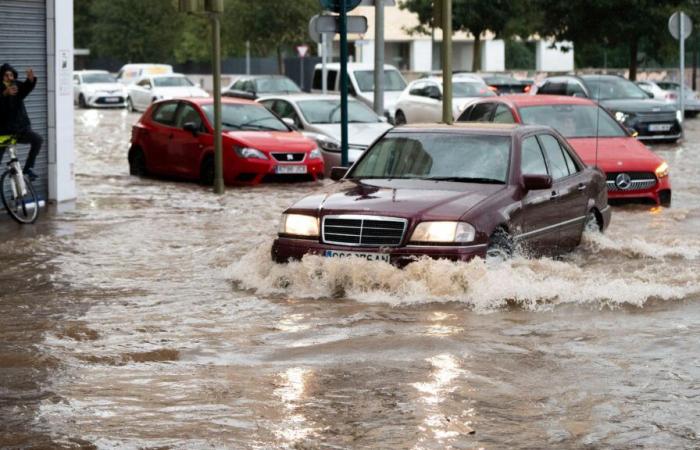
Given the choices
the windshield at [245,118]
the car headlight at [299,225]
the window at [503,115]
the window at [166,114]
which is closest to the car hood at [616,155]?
the window at [503,115]

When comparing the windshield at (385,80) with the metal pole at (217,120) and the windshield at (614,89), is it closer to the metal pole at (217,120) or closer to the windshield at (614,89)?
the windshield at (614,89)

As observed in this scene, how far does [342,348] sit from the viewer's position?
9.30 m

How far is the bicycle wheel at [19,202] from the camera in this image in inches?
652

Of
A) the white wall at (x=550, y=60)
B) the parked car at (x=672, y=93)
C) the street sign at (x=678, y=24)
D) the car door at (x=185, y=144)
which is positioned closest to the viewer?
the car door at (x=185, y=144)

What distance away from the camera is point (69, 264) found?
44.8 feet

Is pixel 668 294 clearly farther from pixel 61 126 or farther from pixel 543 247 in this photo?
pixel 61 126

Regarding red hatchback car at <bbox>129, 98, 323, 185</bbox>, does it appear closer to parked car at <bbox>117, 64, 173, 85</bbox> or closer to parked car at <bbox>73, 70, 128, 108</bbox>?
parked car at <bbox>73, 70, 128, 108</bbox>

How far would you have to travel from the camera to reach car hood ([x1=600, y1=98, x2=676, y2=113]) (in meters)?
31.9

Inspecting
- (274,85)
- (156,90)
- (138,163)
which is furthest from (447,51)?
(156,90)

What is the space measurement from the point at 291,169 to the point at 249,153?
2.17 ft

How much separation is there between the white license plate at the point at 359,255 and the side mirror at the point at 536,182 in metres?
1.70

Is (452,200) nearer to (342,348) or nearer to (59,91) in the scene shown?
(342,348)

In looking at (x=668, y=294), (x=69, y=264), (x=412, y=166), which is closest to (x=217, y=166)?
(x=69, y=264)

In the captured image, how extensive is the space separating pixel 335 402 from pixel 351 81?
28626 mm
